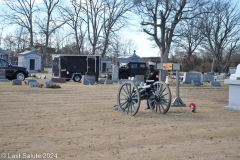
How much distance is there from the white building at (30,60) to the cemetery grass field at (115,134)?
39.8 metres

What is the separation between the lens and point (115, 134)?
7.39 meters

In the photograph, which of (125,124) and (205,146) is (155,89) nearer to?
(125,124)

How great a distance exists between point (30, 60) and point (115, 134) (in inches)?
1766

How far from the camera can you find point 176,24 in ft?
83.5

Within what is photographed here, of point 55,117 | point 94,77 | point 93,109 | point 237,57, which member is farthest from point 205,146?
point 237,57

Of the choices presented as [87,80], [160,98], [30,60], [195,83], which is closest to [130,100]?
[160,98]

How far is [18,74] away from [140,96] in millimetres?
19301

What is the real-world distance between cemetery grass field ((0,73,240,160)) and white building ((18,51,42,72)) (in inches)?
1568

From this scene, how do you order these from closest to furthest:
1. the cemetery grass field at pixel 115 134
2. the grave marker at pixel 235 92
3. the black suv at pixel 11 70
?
the cemetery grass field at pixel 115 134, the grave marker at pixel 235 92, the black suv at pixel 11 70

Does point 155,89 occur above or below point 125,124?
above

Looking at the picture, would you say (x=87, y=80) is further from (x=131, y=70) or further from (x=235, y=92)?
(x=235, y=92)

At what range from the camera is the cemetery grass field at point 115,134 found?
5953mm

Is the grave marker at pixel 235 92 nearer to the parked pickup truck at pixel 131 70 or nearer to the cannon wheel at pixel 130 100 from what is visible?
the cannon wheel at pixel 130 100

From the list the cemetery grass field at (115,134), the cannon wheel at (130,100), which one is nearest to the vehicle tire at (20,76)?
the cemetery grass field at (115,134)
